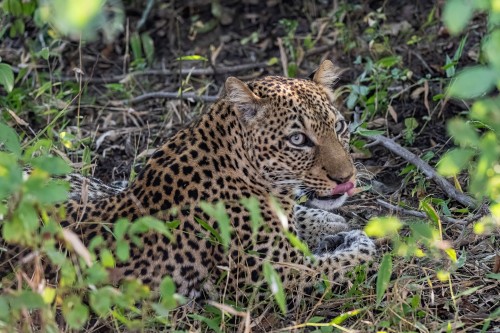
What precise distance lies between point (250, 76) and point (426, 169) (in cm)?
295

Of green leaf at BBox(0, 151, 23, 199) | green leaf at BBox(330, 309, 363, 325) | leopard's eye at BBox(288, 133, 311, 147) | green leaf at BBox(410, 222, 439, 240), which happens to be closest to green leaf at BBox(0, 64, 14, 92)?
leopard's eye at BBox(288, 133, 311, 147)

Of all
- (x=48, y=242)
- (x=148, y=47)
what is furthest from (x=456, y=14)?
(x=148, y=47)

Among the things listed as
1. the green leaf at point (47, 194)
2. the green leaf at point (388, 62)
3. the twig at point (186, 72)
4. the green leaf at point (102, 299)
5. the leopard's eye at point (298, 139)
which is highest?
the green leaf at point (47, 194)

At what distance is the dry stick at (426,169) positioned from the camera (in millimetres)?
7413

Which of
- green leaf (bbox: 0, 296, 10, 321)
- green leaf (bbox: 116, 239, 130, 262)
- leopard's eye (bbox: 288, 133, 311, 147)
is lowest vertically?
leopard's eye (bbox: 288, 133, 311, 147)

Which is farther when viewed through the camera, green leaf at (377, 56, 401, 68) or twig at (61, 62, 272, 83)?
twig at (61, 62, 272, 83)

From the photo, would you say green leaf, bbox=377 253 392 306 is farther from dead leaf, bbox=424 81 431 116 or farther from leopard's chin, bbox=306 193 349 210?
dead leaf, bbox=424 81 431 116

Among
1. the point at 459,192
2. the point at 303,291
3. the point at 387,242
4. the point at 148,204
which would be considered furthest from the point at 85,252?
the point at 459,192

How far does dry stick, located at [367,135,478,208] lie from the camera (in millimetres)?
7413

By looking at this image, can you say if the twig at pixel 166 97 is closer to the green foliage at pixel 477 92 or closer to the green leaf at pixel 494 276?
the green leaf at pixel 494 276

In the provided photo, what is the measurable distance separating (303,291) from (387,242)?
104cm

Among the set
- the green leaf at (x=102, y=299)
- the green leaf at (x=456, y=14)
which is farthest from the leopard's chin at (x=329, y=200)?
the green leaf at (x=456, y=14)

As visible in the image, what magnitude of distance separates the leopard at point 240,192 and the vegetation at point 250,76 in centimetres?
19

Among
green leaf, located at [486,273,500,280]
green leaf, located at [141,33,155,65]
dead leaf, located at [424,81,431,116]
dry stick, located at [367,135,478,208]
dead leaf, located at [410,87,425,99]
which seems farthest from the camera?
green leaf, located at [141,33,155,65]
